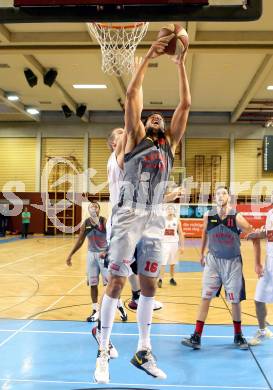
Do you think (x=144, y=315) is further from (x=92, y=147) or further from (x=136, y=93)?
(x=92, y=147)

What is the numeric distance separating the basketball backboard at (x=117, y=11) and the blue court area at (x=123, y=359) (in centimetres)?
349

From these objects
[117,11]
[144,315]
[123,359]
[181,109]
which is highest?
[117,11]

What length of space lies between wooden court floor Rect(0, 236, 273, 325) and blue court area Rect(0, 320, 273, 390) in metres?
0.53

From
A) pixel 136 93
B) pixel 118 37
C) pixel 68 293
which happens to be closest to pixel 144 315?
pixel 136 93

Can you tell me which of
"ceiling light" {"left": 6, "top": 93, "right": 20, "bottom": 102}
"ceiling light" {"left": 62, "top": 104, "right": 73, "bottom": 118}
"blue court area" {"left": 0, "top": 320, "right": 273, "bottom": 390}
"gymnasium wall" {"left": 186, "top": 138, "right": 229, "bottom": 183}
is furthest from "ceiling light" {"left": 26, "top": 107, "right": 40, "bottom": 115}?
"blue court area" {"left": 0, "top": 320, "right": 273, "bottom": 390}

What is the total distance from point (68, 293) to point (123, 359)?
159 inches

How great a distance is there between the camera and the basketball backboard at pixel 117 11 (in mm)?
4242

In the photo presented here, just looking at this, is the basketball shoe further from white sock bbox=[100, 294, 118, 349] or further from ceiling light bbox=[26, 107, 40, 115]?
ceiling light bbox=[26, 107, 40, 115]

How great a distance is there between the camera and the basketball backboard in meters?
4.24

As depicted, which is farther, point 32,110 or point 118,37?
point 32,110

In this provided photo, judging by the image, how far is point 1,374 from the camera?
4816 millimetres

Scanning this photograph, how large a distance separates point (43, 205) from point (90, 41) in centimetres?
1400

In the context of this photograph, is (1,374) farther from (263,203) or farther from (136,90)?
(263,203)

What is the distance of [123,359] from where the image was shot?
538 centimetres
